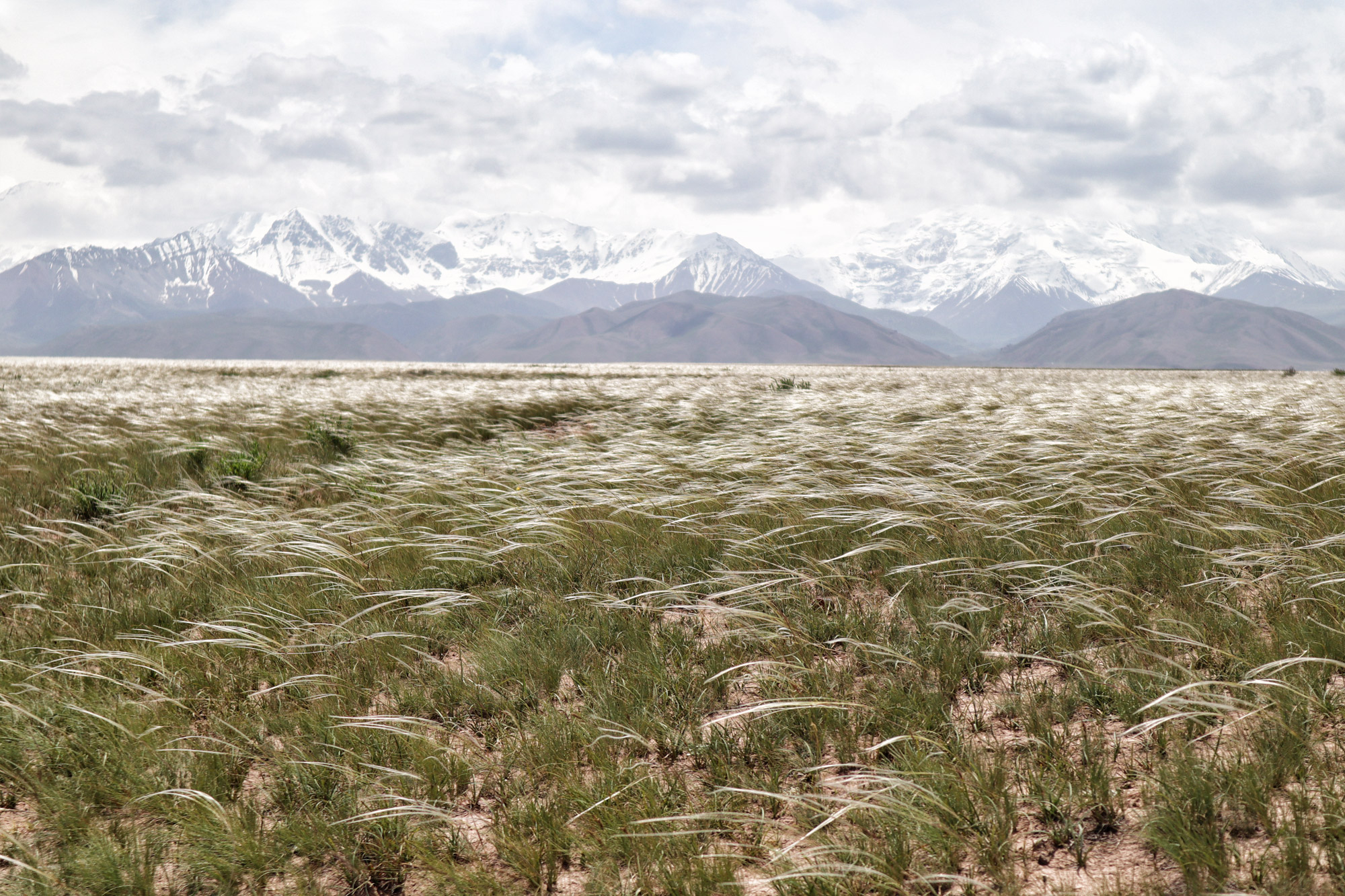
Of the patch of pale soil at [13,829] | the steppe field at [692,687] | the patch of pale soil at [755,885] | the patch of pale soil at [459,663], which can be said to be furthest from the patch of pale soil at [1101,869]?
the patch of pale soil at [13,829]

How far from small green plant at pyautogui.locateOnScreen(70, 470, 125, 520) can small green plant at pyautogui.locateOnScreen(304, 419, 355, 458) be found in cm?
242

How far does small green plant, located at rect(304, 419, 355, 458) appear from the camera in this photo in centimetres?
911

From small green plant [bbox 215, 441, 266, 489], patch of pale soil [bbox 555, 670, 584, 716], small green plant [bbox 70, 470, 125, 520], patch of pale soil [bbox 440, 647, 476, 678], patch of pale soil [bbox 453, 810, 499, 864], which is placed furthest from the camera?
small green plant [bbox 215, 441, 266, 489]

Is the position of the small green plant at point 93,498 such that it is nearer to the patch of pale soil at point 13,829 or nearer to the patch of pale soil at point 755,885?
the patch of pale soil at point 13,829

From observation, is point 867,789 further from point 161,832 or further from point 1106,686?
point 161,832

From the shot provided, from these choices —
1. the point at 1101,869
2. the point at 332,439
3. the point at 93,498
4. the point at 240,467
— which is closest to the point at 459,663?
the point at 1101,869

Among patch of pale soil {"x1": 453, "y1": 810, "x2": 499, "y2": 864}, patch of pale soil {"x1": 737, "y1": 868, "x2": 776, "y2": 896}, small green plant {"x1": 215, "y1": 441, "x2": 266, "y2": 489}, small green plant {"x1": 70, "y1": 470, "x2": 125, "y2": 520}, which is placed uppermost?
small green plant {"x1": 215, "y1": 441, "x2": 266, "y2": 489}

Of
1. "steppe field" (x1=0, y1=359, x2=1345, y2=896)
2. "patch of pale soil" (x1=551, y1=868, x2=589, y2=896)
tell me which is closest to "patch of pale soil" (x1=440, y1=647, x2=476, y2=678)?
"steppe field" (x1=0, y1=359, x2=1345, y2=896)

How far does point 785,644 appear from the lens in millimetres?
3162

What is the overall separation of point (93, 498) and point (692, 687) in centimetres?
552

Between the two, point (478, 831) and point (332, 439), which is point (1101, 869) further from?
point (332, 439)

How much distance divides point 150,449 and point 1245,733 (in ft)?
34.0

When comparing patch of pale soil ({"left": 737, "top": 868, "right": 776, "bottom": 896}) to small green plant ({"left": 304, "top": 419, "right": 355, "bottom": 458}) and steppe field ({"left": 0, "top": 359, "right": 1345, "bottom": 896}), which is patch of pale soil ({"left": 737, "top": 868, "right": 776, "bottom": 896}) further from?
small green plant ({"left": 304, "top": 419, "right": 355, "bottom": 458})

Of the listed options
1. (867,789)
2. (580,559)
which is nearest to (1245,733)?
(867,789)
